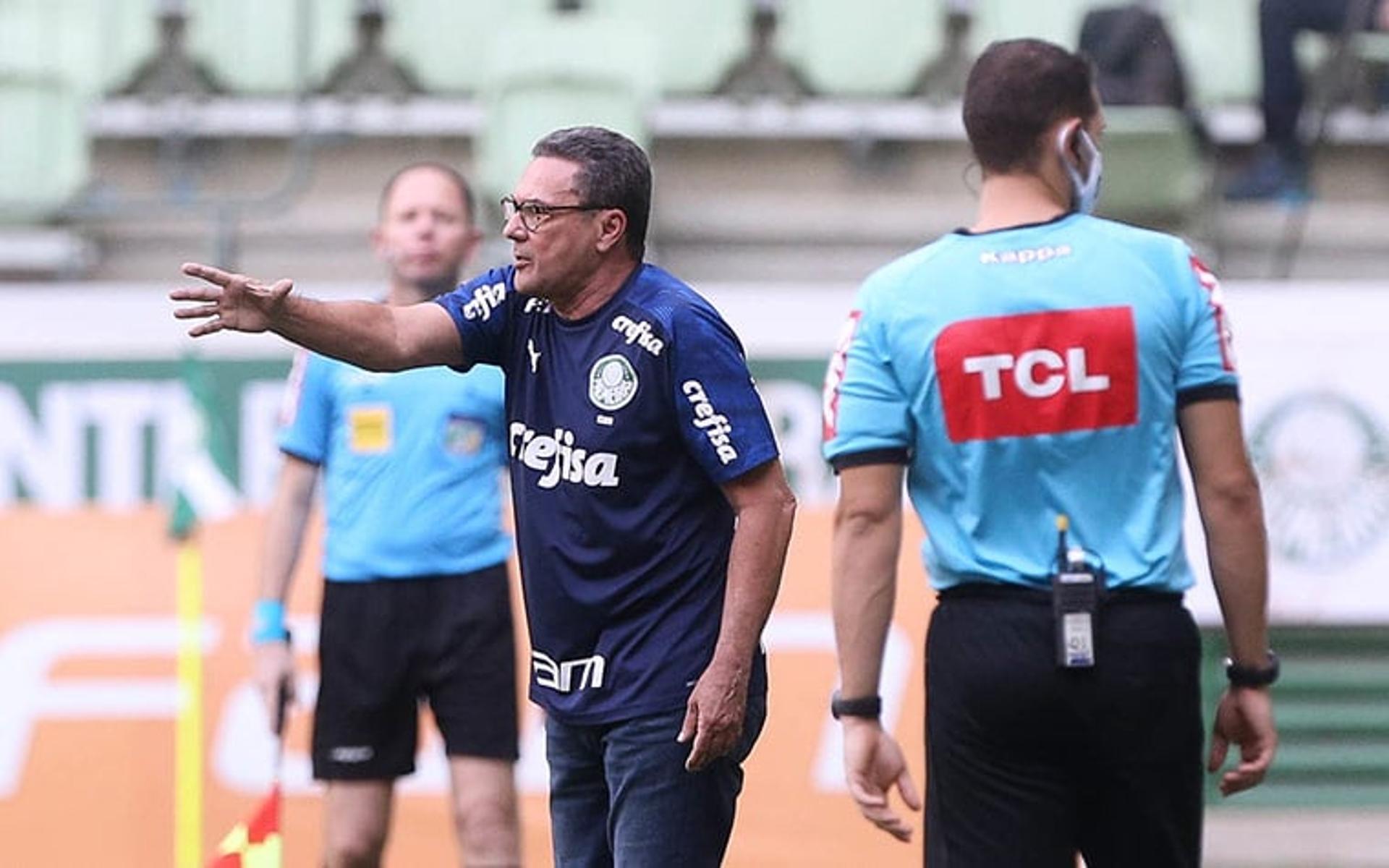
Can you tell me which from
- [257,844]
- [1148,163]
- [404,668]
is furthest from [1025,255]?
[1148,163]

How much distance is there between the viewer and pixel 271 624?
6668 millimetres

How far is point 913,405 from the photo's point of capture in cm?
434

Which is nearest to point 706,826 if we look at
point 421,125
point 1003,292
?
point 1003,292

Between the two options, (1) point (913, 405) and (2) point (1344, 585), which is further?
(2) point (1344, 585)

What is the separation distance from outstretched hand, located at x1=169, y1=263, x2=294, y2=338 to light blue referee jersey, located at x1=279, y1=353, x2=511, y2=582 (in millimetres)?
2402

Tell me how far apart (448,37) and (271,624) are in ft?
15.1

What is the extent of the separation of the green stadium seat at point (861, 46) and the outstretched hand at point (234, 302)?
21.7ft

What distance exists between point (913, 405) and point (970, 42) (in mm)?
6771

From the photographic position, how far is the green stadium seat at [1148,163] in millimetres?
9625

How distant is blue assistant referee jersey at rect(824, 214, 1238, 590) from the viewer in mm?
4238

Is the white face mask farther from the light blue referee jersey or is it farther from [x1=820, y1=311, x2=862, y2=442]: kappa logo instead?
the light blue referee jersey

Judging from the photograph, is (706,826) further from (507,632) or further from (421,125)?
(421,125)

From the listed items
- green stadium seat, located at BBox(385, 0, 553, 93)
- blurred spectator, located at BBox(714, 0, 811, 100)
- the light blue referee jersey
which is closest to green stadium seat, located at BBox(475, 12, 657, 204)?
green stadium seat, located at BBox(385, 0, 553, 93)

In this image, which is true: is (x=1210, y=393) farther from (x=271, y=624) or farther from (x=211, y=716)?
(x=211, y=716)
